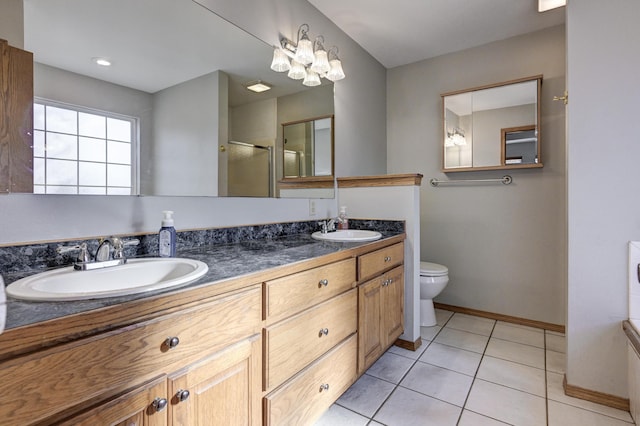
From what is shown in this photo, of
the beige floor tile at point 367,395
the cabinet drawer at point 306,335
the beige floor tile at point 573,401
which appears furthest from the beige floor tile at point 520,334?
the cabinet drawer at point 306,335

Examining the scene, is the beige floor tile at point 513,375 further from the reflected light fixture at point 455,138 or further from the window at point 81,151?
the window at point 81,151

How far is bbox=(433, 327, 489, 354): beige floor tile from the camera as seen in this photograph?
2.21 metres

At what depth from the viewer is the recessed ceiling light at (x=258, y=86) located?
5.78ft

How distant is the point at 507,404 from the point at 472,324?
3.54 feet

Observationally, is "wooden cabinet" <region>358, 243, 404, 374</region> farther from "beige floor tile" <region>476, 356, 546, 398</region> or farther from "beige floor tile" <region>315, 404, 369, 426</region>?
"beige floor tile" <region>476, 356, 546, 398</region>

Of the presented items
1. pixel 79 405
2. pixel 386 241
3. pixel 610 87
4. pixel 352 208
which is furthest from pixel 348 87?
pixel 79 405

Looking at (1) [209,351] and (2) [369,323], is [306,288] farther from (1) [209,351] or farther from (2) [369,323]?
(2) [369,323]

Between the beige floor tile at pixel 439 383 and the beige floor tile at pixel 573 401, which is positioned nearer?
the beige floor tile at pixel 573 401

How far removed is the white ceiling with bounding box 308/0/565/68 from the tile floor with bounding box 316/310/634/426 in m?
2.42

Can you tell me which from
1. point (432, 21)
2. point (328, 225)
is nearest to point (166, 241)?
point (328, 225)

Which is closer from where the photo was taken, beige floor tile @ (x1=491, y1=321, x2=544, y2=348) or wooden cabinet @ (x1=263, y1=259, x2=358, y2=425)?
wooden cabinet @ (x1=263, y1=259, x2=358, y2=425)

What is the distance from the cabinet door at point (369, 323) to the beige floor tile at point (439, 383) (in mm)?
266

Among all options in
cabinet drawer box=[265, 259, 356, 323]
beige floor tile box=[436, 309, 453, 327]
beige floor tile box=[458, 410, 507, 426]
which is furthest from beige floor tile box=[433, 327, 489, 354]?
cabinet drawer box=[265, 259, 356, 323]

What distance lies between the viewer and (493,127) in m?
2.62
